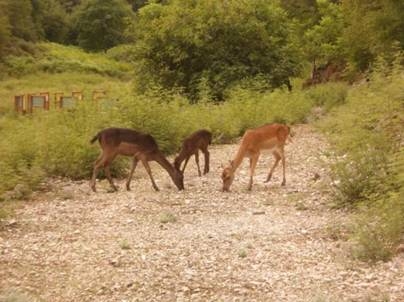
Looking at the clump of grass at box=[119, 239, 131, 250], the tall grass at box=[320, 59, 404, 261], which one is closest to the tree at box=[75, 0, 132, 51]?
the tall grass at box=[320, 59, 404, 261]

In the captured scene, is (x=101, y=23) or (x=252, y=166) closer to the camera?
(x=252, y=166)

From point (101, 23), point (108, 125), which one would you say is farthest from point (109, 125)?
point (101, 23)

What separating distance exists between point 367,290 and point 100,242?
409cm

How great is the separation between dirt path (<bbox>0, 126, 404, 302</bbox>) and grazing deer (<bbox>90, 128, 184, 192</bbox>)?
0.31 meters

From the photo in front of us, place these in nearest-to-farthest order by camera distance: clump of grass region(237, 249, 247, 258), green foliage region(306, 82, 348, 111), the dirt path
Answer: the dirt path, clump of grass region(237, 249, 247, 258), green foliage region(306, 82, 348, 111)

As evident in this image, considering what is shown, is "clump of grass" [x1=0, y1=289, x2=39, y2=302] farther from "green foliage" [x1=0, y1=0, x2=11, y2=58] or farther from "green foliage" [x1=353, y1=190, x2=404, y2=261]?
"green foliage" [x1=0, y1=0, x2=11, y2=58]

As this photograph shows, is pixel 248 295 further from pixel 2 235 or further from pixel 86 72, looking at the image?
pixel 86 72

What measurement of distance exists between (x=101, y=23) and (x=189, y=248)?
219 ft

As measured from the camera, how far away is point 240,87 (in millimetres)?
27109

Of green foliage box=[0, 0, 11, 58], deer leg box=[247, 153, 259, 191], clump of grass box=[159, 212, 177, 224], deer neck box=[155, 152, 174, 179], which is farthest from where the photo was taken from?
green foliage box=[0, 0, 11, 58]

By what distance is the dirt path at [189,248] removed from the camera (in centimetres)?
782

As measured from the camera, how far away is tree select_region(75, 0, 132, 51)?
241ft

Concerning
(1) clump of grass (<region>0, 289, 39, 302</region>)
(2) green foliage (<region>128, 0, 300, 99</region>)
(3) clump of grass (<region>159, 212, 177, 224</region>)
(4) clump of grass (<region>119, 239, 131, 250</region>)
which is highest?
(2) green foliage (<region>128, 0, 300, 99</region>)

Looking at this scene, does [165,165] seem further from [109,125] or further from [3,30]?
[3,30]
